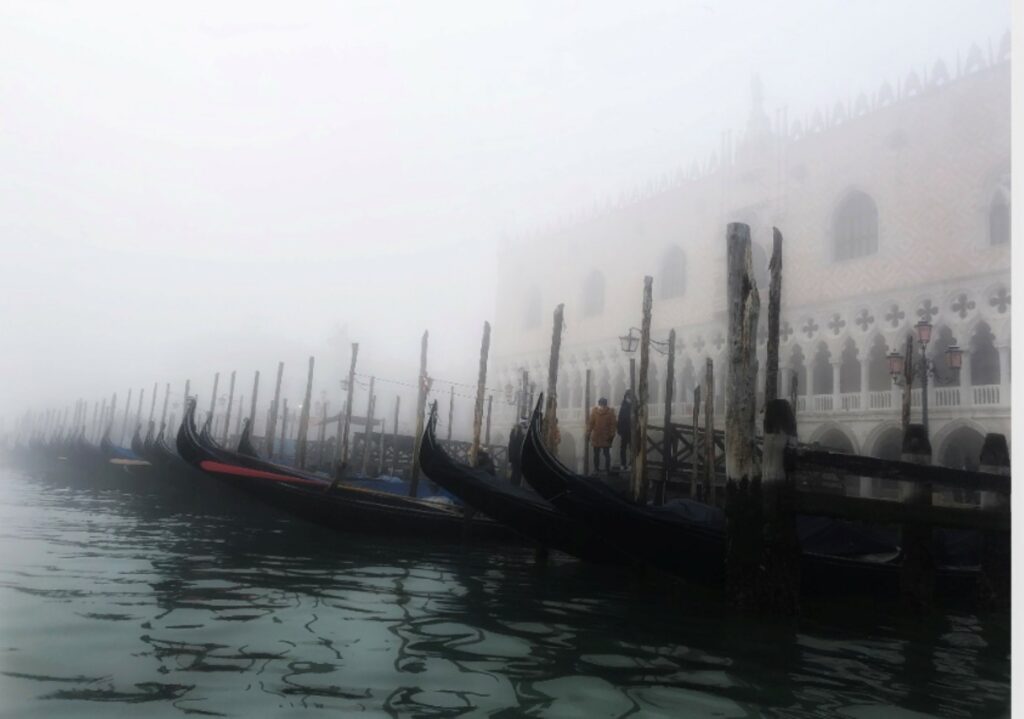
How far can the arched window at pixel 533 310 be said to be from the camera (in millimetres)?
7258

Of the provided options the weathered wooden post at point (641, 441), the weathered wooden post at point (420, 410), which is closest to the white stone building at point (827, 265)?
the weathered wooden post at point (420, 410)

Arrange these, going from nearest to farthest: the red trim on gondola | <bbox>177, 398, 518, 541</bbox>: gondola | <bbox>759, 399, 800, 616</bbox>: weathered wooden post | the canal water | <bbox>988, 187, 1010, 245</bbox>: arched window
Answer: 1. the canal water
2. <bbox>759, 399, 800, 616</bbox>: weathered wooden post
3. <bbox>177, 398, 518, 541</bbox>: gondola
4. the red trim on gondola
5. <bbox>988, 187, 1010, 245</bbox>: arched window

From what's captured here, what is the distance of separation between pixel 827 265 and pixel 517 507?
5.08m

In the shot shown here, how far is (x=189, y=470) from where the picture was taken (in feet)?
23.2

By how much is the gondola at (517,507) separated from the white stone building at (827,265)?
3.59m

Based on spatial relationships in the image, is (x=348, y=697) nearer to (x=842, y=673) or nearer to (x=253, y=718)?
(x=253, y=718)

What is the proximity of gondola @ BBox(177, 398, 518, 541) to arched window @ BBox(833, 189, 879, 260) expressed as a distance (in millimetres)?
4754

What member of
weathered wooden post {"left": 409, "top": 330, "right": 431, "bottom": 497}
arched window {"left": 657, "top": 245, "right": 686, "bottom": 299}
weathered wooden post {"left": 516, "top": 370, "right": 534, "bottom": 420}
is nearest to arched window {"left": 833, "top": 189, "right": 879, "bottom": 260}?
arched window {"left": 657, "top": 245, "right": 686, "bottom": 299}

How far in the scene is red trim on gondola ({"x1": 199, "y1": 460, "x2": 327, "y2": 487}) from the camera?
455 cm

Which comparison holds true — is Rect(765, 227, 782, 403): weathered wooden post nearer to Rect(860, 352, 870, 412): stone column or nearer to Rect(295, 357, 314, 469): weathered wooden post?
Rect(860, 352, 870, 412): stone column

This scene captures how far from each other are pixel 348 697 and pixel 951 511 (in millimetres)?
1839

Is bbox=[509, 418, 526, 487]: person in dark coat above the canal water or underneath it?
above

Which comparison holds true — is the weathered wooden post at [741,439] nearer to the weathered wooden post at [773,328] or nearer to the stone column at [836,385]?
the weathered wooden post at [773,328]

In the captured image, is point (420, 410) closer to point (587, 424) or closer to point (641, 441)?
point (587, 424)
